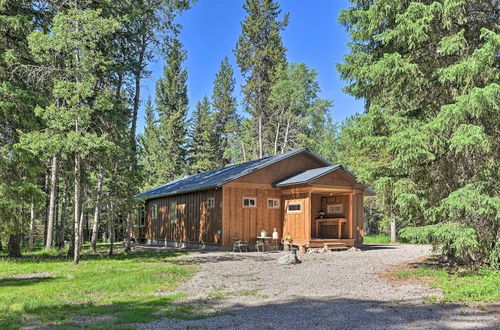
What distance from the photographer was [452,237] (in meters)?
9.47

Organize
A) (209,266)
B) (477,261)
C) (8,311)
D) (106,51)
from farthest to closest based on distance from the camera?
(106,51), (209,266), (477,261), (8,311)

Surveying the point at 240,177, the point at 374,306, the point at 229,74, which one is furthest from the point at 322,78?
the point at 374,306

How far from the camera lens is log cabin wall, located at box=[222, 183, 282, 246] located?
63.0 ft

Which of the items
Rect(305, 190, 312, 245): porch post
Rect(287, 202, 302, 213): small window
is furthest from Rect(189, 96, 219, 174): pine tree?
Rect(305, 190, 312, 245): porch post

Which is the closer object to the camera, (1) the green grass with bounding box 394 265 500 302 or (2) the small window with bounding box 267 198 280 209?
(1) the green grass with bounding box 394 265 500 302

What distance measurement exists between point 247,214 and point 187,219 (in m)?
4.12

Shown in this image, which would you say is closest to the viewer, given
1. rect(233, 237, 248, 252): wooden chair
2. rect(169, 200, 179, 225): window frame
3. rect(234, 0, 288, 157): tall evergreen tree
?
rect(233, 237, 248, 252): wooden chair

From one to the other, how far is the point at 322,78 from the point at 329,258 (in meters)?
26.0

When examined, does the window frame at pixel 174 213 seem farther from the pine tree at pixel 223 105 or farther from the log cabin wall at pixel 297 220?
the pine tree at pixel 223 105

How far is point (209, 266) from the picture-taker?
13.4 m

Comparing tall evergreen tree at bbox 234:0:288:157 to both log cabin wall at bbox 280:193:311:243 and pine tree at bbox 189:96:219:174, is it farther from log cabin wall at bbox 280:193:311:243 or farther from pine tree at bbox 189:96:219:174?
log cabin wall at bbox 280:193:311:243

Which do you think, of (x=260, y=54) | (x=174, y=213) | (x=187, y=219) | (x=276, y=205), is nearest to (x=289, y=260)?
(x=276, y=205)

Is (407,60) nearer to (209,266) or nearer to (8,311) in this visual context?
(209,266)

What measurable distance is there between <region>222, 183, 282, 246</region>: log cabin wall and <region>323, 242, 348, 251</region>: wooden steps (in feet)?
8.46
